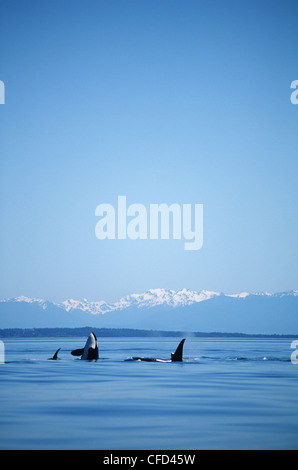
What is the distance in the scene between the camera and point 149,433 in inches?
527

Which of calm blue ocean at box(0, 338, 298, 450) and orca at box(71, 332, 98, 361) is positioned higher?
calm blue ocean at box(0, 338, 298, 450)

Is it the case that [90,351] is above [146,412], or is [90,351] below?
below

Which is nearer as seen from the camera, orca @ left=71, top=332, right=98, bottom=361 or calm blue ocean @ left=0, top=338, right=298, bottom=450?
calm blue ocean @ left=0, top=338, right=298, bottom=450

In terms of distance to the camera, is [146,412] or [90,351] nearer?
[146,412]

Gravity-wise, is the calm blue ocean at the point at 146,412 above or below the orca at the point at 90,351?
above

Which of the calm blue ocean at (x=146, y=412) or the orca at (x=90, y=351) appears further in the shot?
the orca at (x=90, y=351)

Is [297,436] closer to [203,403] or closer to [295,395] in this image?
[203,403]
